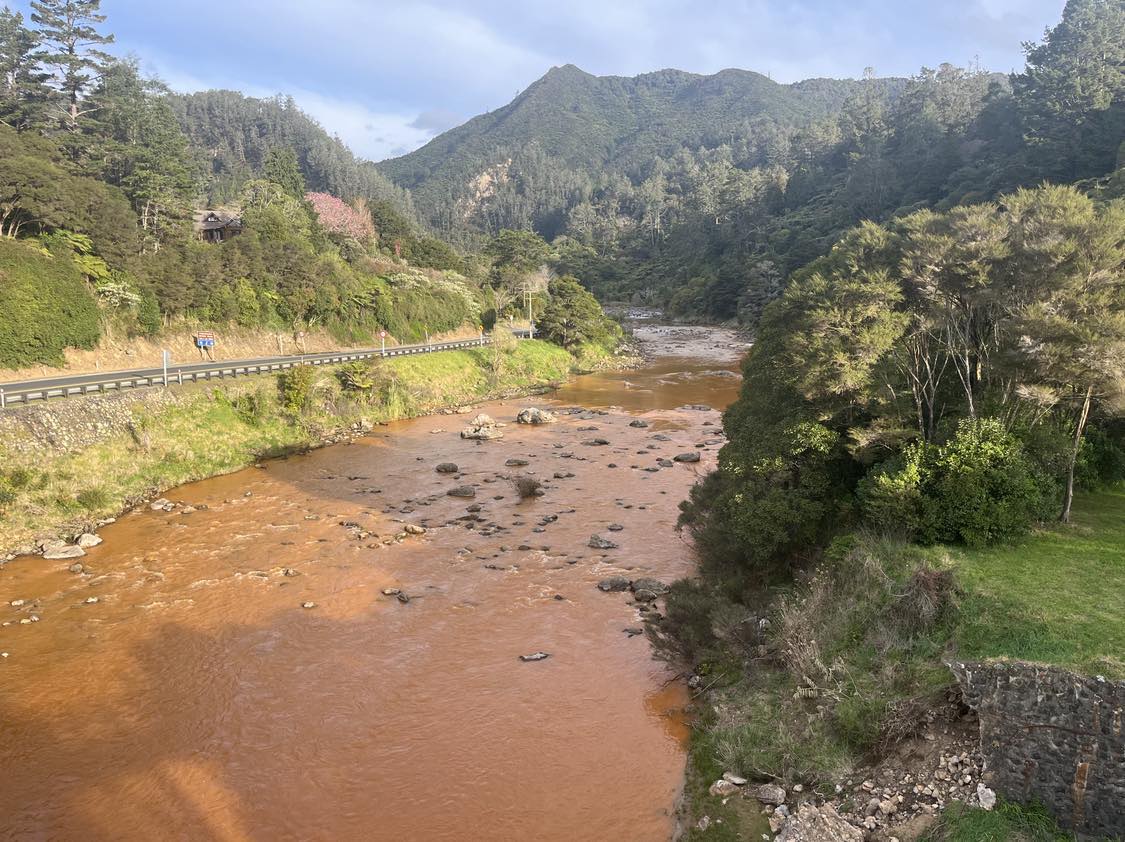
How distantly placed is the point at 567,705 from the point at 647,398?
3911 centimetres

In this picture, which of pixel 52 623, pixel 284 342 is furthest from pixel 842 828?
pixel 284 342

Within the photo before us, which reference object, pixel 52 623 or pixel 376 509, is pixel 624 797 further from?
pixel 376 509

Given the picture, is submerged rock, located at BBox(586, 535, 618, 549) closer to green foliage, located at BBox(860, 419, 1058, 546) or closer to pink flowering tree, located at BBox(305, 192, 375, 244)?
green foliage, located at BBox(860, 419, 1058, 546)

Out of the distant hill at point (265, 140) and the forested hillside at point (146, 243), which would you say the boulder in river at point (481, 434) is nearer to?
the forested hillside at point (146, 243)

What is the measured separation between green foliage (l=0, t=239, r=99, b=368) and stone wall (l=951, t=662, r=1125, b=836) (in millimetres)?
41123

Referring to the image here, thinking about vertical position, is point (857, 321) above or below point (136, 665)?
above

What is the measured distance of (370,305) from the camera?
59.5m

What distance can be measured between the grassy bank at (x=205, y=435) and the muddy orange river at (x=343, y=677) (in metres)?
1.65

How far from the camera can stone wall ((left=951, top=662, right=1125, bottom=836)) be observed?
8.27m

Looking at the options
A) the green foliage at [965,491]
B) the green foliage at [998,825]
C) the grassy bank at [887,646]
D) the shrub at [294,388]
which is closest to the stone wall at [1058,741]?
the green foliage at [998,825]

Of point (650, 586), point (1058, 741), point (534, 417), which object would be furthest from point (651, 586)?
point (534, 417)

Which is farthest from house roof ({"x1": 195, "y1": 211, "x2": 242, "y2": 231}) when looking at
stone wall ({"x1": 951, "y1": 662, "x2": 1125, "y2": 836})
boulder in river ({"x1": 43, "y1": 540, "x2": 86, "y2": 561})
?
stone wall ({"x1": 951, "y1": 662, "x2": 1125, "y2": 836})

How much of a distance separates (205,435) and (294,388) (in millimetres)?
5795

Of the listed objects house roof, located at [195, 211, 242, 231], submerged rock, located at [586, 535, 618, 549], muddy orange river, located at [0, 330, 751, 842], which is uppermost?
house roof, located at [195, 211, 242, 231]
